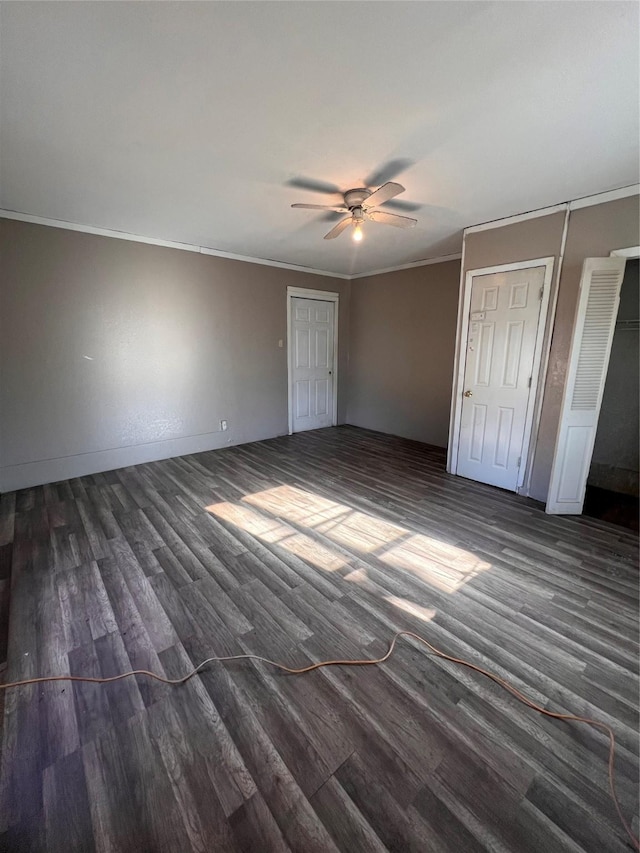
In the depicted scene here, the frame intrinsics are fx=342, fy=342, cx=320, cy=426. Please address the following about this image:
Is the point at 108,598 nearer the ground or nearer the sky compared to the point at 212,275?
nearer the ground

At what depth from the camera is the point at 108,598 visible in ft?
6.87

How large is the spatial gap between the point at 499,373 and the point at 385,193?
216 centimetres

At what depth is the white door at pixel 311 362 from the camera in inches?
224

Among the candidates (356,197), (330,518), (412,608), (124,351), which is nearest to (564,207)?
(356,197)

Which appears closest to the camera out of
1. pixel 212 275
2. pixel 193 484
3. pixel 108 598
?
pixel 108 598

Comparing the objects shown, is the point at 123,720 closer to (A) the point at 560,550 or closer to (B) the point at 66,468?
(A) the point at 560,550

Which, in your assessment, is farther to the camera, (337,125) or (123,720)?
(337,125)

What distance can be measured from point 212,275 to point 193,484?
2837 mm

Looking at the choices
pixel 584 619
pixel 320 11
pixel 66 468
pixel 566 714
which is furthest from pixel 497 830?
pixel 66 468

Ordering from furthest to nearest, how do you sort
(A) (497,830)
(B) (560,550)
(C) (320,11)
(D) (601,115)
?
(B) (560,550) < (D) (601,115) < (C) (320,11) < (A) (497,830)

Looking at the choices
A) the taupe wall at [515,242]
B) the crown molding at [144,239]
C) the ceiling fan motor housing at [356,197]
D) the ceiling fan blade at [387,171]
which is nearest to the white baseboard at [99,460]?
the crown molding at [144,239]

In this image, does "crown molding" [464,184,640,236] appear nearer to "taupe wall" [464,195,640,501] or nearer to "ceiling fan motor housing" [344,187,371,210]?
"taupe wall" [464,195,640,501]

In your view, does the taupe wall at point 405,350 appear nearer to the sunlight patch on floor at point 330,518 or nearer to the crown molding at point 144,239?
the crown molding at point 144,239

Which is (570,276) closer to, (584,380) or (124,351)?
(584,380)
